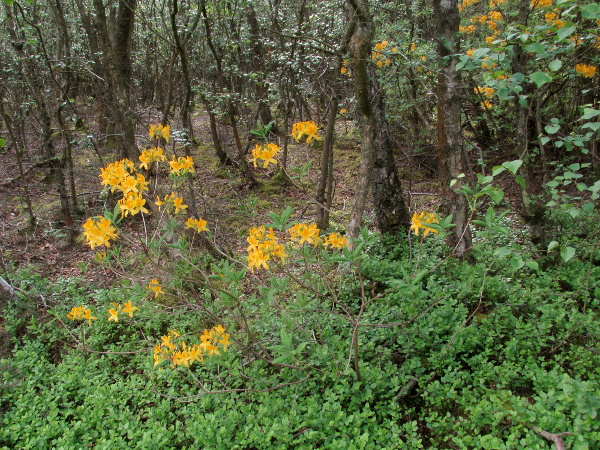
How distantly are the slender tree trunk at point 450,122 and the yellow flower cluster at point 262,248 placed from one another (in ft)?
5.02

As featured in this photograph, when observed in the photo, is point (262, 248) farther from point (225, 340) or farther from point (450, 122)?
point (450, 122)

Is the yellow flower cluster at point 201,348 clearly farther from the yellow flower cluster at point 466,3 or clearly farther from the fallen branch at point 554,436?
the yellow flower cluster at point 466,3

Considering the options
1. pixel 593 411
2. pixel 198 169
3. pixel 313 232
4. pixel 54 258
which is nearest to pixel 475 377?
pixel 593 411

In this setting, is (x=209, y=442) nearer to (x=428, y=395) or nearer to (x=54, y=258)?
(x=428, y=395)

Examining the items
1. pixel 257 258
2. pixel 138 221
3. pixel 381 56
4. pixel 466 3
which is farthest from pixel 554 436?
pixel 466 3

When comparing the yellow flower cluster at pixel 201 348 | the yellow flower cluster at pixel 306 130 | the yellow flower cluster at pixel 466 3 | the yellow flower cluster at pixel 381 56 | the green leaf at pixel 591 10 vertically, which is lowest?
the yellow flower cluster at pixel 201 348

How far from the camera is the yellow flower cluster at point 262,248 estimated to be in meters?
1.82

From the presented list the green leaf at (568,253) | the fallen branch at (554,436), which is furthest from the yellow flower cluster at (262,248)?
the fallen branch at (554,436)

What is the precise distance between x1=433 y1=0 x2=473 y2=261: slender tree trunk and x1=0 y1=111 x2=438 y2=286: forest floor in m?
0.92

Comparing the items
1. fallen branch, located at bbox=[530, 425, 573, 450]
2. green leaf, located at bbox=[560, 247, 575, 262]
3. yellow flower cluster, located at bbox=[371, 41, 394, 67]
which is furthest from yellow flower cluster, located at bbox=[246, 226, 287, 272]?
yellow flower cluster, located at bbox=[371, 41, 394, 67]

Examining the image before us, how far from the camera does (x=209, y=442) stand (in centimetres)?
200

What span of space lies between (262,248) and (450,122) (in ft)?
6.25

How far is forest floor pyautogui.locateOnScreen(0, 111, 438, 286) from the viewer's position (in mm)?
4516

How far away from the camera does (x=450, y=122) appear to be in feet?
9.64
